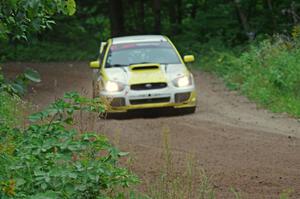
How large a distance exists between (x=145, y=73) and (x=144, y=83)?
327mm

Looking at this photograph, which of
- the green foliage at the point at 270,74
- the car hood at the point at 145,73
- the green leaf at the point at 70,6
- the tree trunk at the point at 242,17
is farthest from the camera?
the tree trunk at the point at 242,17

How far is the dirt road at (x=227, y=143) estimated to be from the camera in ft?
28.0

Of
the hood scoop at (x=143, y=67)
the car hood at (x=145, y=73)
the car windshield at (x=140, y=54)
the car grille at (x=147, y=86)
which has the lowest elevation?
the car grille at (x=147, y=86)

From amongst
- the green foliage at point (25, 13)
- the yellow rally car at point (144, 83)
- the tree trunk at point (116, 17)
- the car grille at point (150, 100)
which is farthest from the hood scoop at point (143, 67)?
the tree trunk at point (116, 17)

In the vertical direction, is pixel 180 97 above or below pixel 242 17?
above

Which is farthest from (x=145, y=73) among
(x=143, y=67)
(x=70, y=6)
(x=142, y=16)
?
(x=142, y=16)

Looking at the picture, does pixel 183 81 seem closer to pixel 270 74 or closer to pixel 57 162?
pixel 270 74

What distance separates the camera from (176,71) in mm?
15562

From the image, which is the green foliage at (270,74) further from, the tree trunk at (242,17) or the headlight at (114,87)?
the tree trunk at (242,17)

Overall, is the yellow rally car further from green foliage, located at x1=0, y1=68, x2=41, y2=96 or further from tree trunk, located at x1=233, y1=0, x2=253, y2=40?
tree trunk, located at x1=233, y1=0, x2=253, y2=40

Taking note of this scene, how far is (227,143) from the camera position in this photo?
11359 mm

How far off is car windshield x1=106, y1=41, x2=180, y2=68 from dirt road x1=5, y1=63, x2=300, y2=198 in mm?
1223

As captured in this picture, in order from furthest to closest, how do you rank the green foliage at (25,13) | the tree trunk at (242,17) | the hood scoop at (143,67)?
the tree trunk at (242,17)
the hood scoop at (143,67)
the green foliage at (25,13)

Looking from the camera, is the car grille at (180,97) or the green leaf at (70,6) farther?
the car grille at (180,97)
